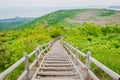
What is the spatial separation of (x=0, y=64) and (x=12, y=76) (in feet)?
15.7

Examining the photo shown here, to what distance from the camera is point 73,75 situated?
781 cm

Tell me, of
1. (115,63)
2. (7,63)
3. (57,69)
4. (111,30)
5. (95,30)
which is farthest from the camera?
(111,30)

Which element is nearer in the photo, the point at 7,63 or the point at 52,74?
the point at 52,74

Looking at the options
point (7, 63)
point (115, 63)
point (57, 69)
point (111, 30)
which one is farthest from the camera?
point (111, 30)

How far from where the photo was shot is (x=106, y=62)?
26.5ft

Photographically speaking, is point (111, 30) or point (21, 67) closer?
point (21, 67)

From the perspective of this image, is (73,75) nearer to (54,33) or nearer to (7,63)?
(7,63)

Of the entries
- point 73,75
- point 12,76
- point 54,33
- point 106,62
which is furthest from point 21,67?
point 54,33

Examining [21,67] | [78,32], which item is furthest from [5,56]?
[78,32]

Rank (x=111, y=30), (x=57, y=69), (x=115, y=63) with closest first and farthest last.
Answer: (x=115, y=63), (x=57, y=69), (x=111, y=30)

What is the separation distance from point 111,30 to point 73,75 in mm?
60852

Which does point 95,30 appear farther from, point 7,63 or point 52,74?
point 52,74

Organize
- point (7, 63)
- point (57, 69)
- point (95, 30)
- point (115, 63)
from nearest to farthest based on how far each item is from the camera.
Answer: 1. point (115, 63)
2. point (57, 69)
3. point (7, 63)
4. point (95, 30)

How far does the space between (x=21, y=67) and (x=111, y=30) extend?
60.1 meters
